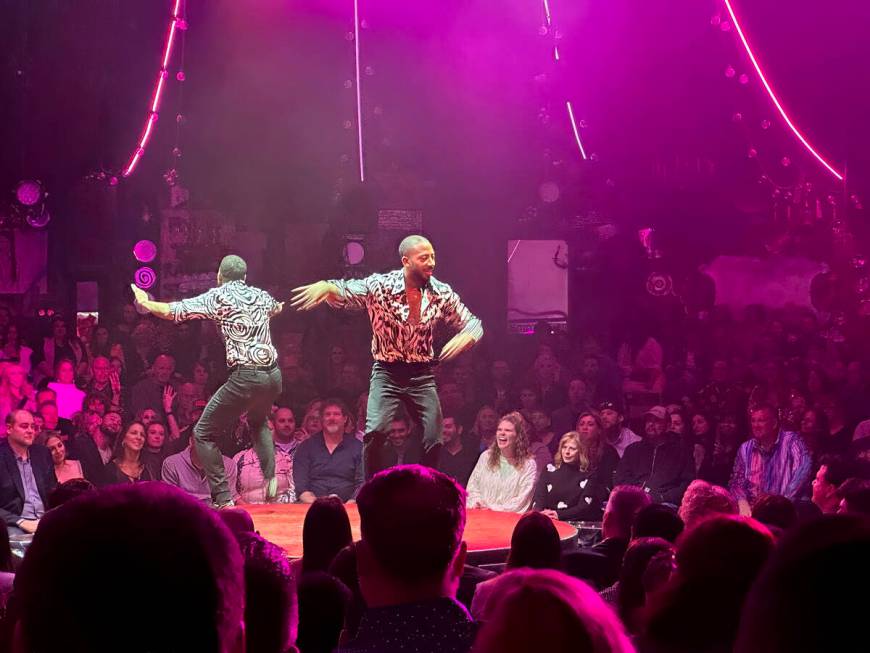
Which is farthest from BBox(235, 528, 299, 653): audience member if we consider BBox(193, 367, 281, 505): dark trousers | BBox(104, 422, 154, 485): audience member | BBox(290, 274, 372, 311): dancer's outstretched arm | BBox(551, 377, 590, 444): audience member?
BBox(551, 377, 590, 444): audience member

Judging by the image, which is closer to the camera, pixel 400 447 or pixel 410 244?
pixel 410 244

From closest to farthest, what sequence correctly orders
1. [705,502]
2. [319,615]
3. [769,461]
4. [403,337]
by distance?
[319,615] → [705,502] → [403,337] → [769,461]

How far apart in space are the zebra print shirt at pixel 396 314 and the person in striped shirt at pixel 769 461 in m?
2.40

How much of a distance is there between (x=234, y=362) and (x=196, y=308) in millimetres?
446

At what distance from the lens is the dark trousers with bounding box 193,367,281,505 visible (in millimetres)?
7121

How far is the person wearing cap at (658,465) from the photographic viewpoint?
314 inches

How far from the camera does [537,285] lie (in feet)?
40.2

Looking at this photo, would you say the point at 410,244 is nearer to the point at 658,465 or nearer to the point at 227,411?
the point at 227,411

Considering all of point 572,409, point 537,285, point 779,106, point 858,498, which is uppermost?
point 779,106

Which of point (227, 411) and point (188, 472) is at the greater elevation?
point (227, 411)

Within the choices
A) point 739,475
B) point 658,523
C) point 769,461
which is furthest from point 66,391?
point 658,523

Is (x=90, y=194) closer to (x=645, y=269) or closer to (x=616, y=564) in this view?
(x=645, y=269)

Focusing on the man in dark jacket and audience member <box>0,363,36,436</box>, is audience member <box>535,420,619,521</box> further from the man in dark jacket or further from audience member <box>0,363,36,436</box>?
audience member <box>0,363,36,436</box>

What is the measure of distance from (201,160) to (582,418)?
565cm
